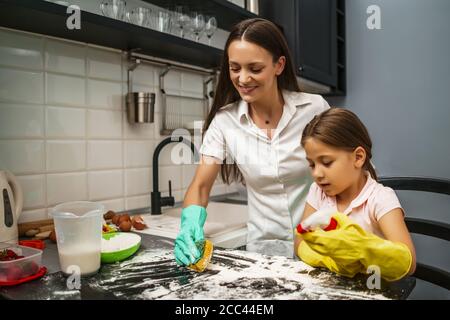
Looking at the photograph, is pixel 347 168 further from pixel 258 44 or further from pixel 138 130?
pixel 138 130

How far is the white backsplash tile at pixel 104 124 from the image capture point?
1.59 m

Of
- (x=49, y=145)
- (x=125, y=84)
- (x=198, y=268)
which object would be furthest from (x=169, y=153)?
(x=198, y=268)

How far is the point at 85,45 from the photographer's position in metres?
1.56

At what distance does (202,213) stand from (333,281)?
501 millimetres

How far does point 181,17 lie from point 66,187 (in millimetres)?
955

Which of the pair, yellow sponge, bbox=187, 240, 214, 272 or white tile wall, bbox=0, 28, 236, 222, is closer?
yellow sponge, bbox=187, 240, 214, 272

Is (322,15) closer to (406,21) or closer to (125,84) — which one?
(406,21)

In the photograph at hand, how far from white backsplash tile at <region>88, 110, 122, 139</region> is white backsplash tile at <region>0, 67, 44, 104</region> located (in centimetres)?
22

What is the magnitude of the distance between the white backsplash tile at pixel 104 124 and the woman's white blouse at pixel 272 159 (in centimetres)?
48

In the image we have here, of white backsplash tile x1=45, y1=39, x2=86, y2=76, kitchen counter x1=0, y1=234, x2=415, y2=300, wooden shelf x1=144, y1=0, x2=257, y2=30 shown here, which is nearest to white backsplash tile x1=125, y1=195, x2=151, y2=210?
white backsplash tile x1=45, y1=39, x2=86, y2=76

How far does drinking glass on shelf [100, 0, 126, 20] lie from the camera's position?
1.50 metres

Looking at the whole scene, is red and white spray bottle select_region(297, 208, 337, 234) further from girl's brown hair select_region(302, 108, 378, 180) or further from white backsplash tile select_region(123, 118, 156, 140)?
white backsplash tile select_region(123, 118, 156, 140)

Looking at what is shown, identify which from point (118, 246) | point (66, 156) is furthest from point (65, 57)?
point (118, 246)

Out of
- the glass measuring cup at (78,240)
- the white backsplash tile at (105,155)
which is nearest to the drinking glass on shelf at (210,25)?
the white backsplash tile at (105,155)
